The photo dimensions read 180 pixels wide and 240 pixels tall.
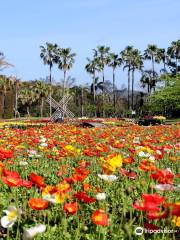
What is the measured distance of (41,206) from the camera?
280 centimetres

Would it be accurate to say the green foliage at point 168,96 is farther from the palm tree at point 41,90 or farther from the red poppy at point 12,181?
the palm tree at point 41,90

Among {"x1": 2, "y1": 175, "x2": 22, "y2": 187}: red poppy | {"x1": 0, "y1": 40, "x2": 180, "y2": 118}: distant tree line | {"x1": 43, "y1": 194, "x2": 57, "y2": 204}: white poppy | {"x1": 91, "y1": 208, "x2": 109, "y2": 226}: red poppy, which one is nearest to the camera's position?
{"x1": 91, "y1": 208, "x2": 109, "y2": 226}: red poppy

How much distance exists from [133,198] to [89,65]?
83237mm

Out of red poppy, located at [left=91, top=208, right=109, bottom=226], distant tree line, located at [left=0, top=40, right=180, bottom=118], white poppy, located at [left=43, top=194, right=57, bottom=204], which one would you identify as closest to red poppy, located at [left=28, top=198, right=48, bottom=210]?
white poppy, located at [left=43, top=194, right=57, bottom=204]

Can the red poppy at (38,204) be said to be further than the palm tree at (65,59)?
No

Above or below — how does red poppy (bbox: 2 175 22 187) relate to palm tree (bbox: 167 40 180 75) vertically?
below

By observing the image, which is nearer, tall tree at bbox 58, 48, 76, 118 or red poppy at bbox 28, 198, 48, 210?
red poppy at bbox 28, 198, 48, 210

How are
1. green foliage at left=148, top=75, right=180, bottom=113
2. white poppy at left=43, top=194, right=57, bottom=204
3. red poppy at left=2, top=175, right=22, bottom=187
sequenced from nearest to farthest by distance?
white poppy at left=43, top=194, right=57, bottom=204 → red poppy at left=2, top=175, right=22, bottom=187 → green foliage at left=148, top=75, right=180, bottom=113

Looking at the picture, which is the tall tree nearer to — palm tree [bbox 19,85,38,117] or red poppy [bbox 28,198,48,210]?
palm tree [bbox 19,85,38,117]

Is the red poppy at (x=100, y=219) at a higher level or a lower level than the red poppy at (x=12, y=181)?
lower

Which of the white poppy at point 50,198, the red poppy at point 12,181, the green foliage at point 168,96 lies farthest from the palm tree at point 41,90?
the white poppy at point 50,198

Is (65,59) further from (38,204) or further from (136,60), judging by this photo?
(38,204)

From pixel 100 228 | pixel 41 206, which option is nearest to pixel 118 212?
pixel 100 228

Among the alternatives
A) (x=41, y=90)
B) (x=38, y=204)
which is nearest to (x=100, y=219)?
(x=38, y=204)
